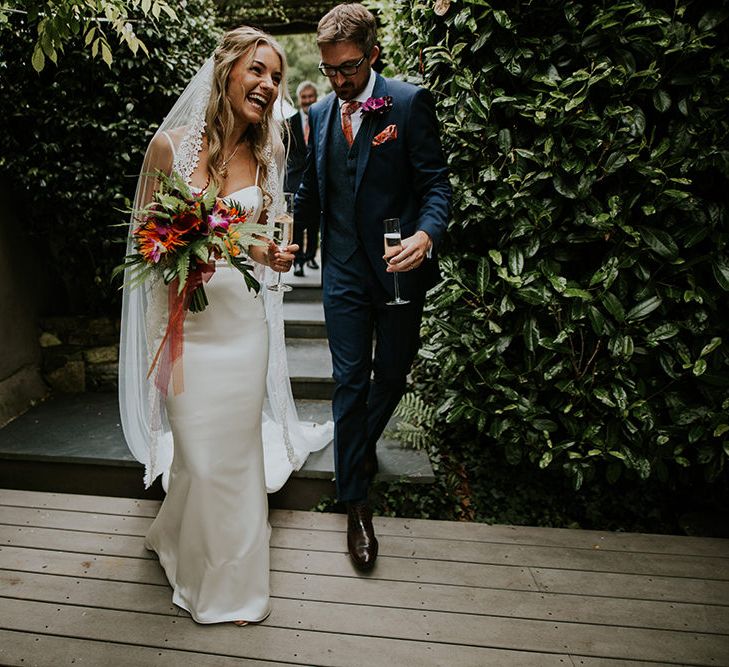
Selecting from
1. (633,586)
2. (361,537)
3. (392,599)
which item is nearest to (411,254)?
(361,537)

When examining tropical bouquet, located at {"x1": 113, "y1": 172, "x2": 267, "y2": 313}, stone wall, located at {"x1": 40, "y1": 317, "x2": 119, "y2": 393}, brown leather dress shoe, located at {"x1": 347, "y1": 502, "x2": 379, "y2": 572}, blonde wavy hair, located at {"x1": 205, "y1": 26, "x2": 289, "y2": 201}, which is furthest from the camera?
stone wall, located at {"x1": 40, "y1": 317, "x2": 119, "y2": 393}

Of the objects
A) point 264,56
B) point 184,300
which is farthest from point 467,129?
point 184,300

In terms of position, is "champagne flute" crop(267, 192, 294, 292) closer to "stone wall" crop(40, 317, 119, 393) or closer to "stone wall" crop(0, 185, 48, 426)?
"stone wall" crop(40, 317, 119, 393)

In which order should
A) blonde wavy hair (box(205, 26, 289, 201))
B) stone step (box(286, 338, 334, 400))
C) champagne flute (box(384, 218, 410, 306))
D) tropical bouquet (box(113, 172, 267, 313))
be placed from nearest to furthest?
tropical bouquet (box(113, 172, 267, 313)), champagne flute (box(384, 218, 410, 306)), blonde wavy hair (box(205, 26, 289, 201)), stone step (box(286, 338, 334, 400))

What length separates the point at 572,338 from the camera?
2.49 metres

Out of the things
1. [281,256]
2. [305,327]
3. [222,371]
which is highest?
[281,256]

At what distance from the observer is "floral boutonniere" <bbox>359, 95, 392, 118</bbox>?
2189 mm

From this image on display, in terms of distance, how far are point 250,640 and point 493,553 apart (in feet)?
3.48

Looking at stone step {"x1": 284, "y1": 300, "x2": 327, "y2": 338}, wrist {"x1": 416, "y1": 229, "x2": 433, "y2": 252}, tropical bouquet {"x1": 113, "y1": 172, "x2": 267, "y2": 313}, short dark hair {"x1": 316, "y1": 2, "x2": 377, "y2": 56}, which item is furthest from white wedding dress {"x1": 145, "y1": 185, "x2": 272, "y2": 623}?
stone step {"x1": 284, "y1": 300, "x2": 327, "y2": 338}

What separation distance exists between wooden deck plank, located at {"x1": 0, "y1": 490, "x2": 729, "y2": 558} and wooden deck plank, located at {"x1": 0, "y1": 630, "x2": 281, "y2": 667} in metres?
0.77

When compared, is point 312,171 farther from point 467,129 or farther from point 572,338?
point 572,338

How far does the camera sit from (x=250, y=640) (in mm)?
1935

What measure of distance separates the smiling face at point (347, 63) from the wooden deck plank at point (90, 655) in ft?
6.79

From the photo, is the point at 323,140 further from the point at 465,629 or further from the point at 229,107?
the point at 465,629
